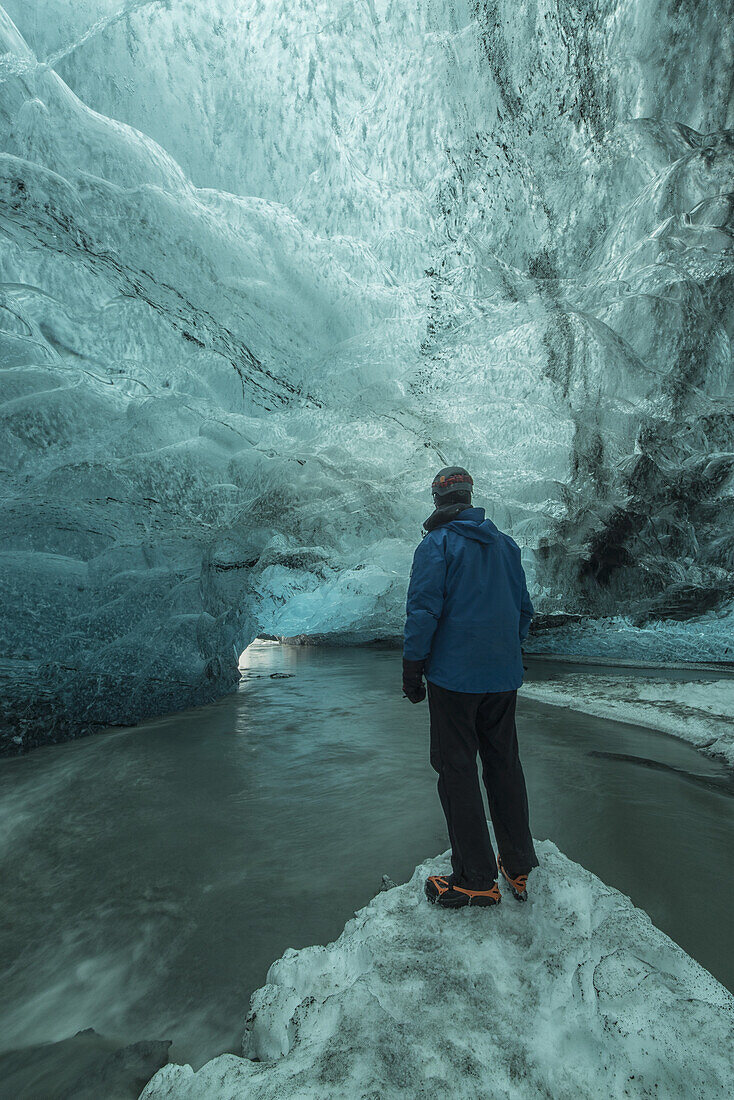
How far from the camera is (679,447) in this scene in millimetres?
9320

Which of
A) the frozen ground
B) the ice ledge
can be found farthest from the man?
the frozen ground

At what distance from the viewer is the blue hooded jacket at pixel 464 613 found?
232 cm

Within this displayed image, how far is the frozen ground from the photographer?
6.49m

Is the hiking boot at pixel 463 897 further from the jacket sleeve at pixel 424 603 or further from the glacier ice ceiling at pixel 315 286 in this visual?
the glacier ice ceiling at pixel 315 286

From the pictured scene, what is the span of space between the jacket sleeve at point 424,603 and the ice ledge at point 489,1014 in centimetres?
108

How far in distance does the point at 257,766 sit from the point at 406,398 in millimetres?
5083

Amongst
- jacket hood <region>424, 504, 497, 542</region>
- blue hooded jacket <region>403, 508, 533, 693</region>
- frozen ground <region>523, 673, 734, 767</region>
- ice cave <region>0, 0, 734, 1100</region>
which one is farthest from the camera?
frozen ground <region>523, 673, 734, 767</region>

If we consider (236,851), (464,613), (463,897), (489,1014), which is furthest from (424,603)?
(236,851)

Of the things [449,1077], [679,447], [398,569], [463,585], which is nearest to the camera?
[449,1077]

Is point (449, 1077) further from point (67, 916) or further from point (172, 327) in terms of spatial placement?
point (172, 327)

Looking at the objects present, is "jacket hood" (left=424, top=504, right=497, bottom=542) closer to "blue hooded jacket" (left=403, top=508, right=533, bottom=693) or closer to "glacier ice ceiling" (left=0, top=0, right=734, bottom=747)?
"blue hooded jacket" (left=403, top=508, right=533, bottom=693)

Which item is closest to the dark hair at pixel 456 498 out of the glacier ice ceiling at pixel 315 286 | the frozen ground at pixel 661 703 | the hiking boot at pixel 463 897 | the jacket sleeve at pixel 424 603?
the jacket sleeve at pixel 424 603

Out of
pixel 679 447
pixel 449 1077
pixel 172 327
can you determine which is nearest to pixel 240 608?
pixel 172 327

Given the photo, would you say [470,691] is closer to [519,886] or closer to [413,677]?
[413,677]
